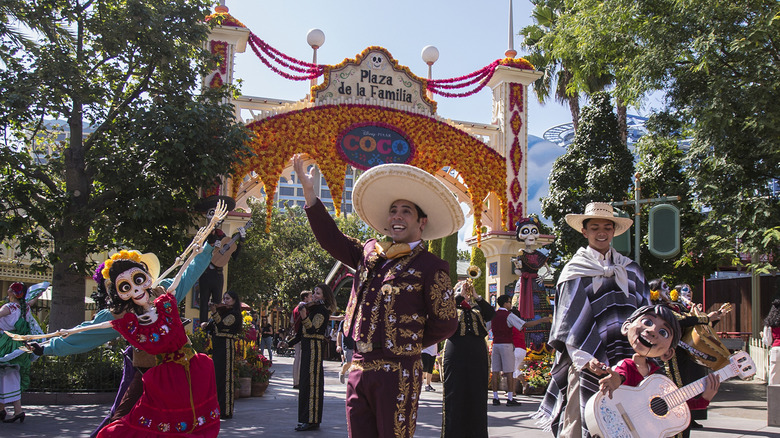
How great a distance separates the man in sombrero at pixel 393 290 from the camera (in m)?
3.97

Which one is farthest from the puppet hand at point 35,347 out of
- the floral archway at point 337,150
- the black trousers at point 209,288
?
the floral archway at point 337,150

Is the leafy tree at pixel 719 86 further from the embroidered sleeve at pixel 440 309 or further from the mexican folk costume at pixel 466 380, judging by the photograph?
the embroidered sleeve at pixel 440 309

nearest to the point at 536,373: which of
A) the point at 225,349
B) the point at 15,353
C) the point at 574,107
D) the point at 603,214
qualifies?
the point at 225,349

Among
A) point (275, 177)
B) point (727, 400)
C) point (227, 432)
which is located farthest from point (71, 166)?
point (727, 400)

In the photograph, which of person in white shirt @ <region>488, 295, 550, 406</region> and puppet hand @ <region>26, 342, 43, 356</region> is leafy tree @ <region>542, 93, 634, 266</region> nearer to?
person in white shirt @ <region>488, 295, 550, 406</region>

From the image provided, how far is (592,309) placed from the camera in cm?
528

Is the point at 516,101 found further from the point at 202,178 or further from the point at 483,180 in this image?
the point at 202,178

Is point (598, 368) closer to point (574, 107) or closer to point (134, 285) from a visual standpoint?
point (134, 285)

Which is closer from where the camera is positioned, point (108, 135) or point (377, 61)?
point (108, 135)

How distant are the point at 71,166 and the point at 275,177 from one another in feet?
14.1

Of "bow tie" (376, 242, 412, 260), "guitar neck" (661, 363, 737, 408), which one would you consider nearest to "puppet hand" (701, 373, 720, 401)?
"guitar neck" (661, 363, 737, 408)

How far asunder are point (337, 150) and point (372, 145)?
2.77ft

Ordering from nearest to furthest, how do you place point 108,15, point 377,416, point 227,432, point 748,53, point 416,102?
point 377,416
point 227,432
point 108,15
point 748,53
point 416,102

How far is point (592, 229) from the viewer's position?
5527mm
